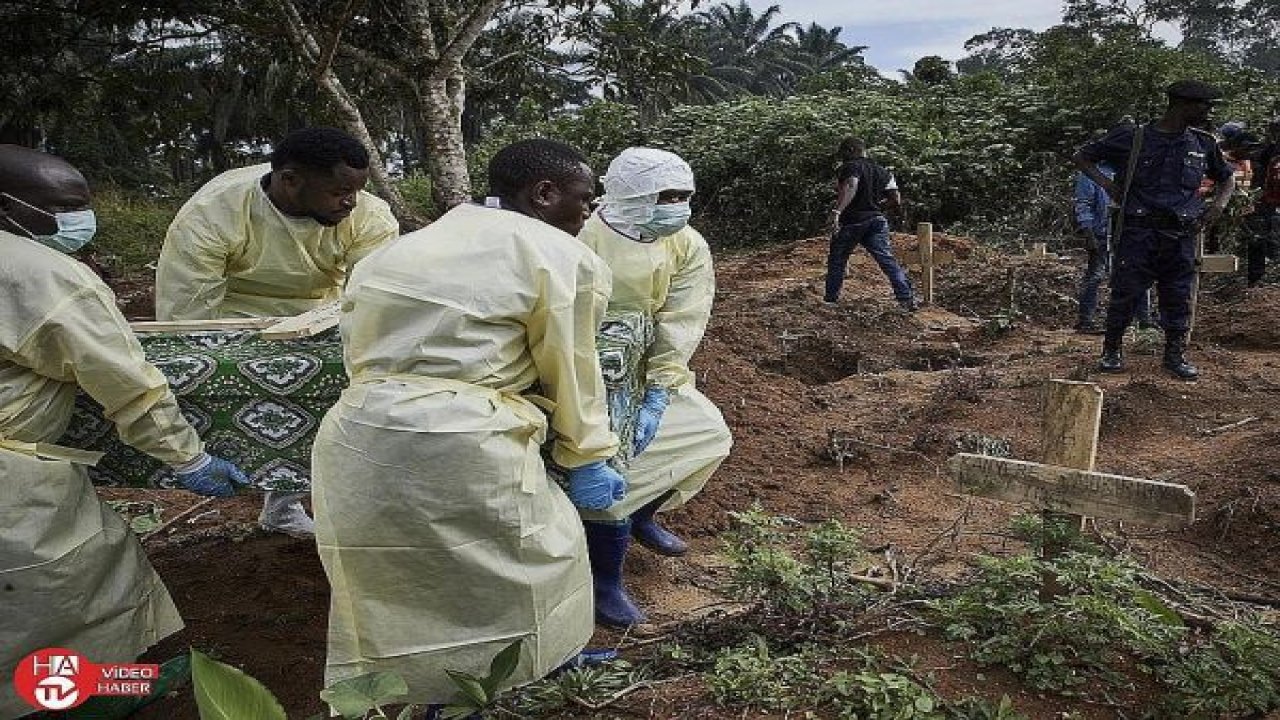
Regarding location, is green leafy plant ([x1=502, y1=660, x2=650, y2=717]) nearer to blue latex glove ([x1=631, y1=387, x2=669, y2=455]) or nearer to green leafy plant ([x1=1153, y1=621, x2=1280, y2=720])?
blue latex glove ([x1=631, y1=387, x2=669, y2=455])

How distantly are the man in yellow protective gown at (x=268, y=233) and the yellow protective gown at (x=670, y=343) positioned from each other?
87 cm

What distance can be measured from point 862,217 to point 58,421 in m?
7.38

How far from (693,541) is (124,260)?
477 inches

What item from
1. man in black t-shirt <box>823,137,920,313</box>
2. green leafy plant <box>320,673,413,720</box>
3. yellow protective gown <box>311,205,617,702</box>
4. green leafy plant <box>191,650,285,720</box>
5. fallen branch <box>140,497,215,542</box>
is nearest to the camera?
green leafy plant <box>191,650,285,720</box>

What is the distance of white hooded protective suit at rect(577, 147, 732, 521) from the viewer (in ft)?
11.6

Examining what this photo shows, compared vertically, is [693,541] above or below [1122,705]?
below

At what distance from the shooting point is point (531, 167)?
8.23 feet

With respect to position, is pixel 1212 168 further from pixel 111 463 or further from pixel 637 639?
pixel 111 463

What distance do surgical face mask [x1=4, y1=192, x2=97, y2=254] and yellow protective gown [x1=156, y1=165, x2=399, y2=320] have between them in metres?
0.68

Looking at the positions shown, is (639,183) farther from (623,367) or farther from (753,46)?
(753,46)

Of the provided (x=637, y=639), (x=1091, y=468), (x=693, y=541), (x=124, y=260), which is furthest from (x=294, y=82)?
(x=1091, y=468)

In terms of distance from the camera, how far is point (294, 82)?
10.4 m

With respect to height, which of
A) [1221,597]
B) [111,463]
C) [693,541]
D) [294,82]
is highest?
[294,82]

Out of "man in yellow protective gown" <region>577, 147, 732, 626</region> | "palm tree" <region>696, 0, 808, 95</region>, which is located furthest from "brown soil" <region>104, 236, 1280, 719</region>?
Result: "palm tree" <region>696, 0, 808, 95</region>
